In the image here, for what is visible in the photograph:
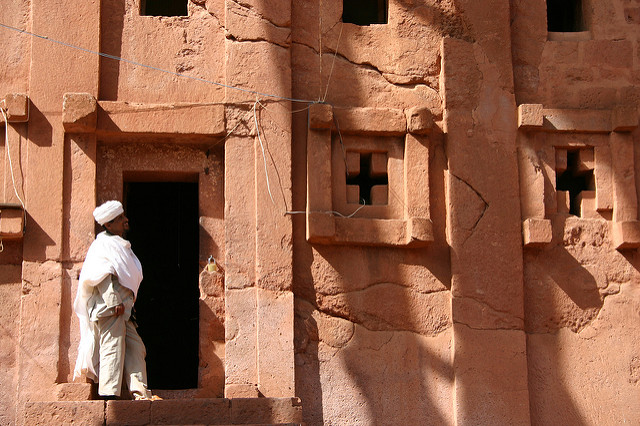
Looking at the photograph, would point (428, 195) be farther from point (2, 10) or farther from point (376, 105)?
point (2, 10)

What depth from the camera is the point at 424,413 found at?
759 cm

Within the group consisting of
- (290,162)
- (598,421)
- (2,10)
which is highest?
(2,10)

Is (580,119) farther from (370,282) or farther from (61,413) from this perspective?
(61,413)

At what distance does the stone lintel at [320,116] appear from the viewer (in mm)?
7887

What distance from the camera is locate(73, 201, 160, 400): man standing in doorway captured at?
699cm

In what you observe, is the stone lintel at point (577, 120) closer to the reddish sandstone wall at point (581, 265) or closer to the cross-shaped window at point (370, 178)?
the reddish sandstone wall at point (581, 265)

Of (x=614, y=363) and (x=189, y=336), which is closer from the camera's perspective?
(x=614, y=363)

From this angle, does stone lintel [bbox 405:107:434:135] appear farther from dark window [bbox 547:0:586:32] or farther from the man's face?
the man's face

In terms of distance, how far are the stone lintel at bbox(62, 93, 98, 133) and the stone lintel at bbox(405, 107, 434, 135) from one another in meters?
2.39

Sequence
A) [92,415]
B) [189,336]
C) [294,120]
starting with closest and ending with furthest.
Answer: [92,415] → [294,120] → [189,336]

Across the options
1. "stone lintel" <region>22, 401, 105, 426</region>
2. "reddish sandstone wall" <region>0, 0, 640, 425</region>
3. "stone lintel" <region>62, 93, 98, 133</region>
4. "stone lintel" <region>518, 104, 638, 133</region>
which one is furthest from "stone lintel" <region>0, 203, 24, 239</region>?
"stone lintel" <region>518, 104, 638, 133</region>

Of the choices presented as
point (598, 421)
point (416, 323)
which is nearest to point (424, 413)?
point (416, 323)

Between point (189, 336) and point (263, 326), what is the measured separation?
271 centimetres

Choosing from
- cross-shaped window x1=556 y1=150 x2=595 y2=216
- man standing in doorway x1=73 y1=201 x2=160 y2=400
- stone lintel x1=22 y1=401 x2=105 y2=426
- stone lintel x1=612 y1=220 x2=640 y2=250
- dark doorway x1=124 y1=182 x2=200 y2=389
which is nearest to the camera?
stone lintel x1=22 y1=401 x2=105 y2=426
